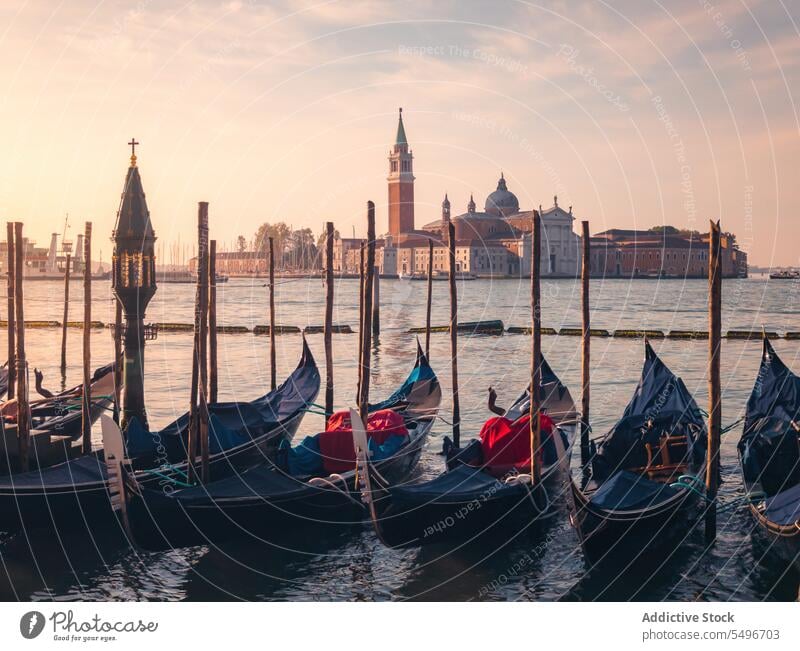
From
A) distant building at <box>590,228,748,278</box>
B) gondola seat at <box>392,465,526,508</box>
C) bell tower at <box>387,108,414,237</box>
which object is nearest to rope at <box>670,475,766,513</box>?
gondola seat at <box>392,465,526,508</box>

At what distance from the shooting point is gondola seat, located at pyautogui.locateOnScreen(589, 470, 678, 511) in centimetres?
743

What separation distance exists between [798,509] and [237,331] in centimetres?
2455

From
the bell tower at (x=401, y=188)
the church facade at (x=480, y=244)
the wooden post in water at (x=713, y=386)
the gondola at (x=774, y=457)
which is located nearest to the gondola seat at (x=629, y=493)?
the wooden post in water at (x=713, y=386)

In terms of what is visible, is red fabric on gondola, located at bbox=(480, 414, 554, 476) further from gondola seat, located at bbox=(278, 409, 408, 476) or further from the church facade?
the church facade

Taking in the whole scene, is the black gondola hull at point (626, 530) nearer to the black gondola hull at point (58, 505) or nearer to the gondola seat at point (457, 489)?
the gondola seat at point (457, 489)

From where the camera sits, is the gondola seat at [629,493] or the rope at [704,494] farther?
the rope at [704,494]

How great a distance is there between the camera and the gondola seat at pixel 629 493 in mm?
7426

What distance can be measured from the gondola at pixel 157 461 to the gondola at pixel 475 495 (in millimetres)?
1865

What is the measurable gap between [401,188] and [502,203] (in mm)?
14050

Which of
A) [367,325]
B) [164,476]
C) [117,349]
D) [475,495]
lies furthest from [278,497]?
[117,349]

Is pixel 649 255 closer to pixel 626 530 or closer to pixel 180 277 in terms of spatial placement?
pixel 180 277

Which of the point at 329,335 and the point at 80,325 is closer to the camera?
the point at 329,335

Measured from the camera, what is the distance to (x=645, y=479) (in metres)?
7.91

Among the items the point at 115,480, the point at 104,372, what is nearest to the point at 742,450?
the point at 115,480
